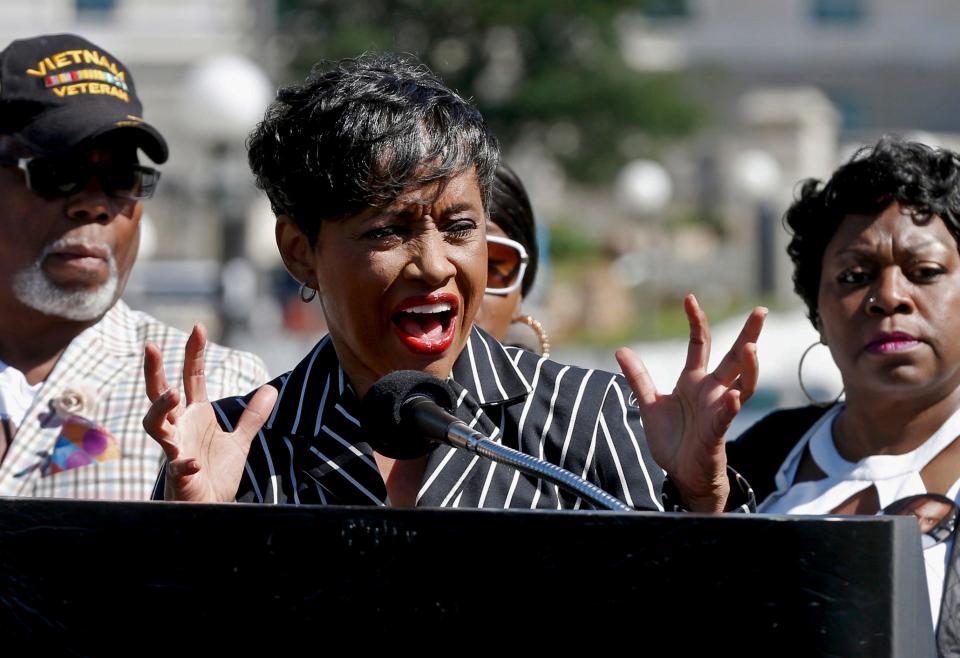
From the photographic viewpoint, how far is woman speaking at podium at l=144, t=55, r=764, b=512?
258 centimetres

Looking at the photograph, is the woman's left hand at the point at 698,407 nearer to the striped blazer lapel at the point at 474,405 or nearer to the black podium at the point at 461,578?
the striped blazer lapel at the point at 474,405

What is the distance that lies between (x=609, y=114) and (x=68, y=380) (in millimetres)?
30396

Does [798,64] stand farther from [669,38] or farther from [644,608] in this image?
[644,608]

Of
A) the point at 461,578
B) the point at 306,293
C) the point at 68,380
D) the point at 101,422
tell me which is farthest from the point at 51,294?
the point at 461,578

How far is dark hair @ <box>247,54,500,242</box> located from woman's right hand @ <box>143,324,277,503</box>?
0.34 m

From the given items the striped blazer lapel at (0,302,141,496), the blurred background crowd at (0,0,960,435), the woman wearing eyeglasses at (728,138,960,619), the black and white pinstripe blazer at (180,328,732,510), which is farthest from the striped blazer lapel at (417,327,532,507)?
the blurred background crowd at (0,0,960,435)

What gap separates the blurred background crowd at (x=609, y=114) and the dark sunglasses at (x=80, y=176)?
12226mm

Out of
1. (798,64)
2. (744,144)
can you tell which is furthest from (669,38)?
(744,144)

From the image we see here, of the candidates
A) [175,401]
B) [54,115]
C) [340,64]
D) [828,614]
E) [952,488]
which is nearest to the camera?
[828,614]

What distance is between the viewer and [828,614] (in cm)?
167

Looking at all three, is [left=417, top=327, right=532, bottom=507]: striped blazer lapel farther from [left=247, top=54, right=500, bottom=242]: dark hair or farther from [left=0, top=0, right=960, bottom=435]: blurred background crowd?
[left=0, top=0, right=960, bottom=435]: blurred background crowd

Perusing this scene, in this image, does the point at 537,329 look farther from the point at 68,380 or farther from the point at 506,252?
the point at 68,380

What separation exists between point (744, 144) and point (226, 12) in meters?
12.5

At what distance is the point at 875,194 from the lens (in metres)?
3.41
